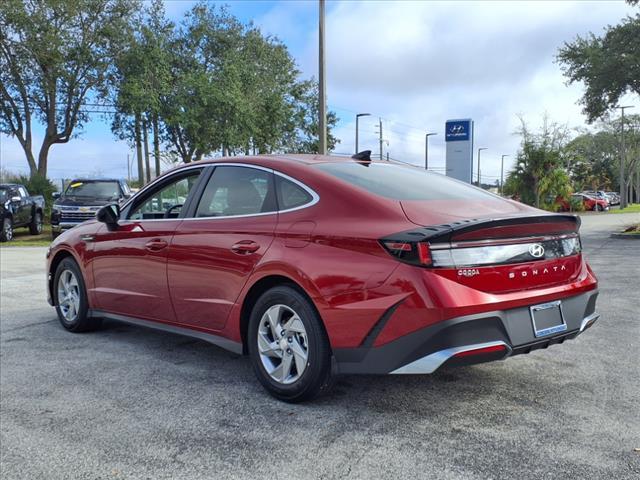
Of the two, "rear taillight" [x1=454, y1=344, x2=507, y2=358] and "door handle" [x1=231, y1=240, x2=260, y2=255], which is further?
"door handle" [x1=231, y1=240, x2=260, y2=255]

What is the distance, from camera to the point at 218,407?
3.74 meters

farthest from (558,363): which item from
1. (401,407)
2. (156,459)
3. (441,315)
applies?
(156,459)

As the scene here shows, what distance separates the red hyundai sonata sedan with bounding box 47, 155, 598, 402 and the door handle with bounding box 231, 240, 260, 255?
0.02 m

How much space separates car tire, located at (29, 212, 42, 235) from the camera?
2173 centimetres

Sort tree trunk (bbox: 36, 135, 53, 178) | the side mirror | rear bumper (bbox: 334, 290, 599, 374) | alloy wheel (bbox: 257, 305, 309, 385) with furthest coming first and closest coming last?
1. tree trunk (bbox: 36, 135, 53, 178)
2. the side mirror
3. alloy wheel (bbox: 257, 305, 309, 385)
4. rear bumper (bbox: 334, 290, 599, 374)

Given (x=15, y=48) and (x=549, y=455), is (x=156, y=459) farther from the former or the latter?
(x=15, y=48)

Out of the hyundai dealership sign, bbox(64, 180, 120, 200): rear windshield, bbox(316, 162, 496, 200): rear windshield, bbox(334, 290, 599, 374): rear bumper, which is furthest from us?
bbox(64, 180, 120, 200): rear windshield

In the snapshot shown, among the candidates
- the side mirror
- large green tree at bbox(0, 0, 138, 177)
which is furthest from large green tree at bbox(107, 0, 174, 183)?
the side mirror

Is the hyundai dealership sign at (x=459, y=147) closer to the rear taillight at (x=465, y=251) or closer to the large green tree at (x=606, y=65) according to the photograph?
the large green tree at (x=606, y=65)

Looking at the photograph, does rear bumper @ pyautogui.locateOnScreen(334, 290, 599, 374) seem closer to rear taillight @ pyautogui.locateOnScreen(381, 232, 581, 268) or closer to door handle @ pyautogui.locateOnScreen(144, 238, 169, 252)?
rear taillight @ pyautogui.locateOnScreen(381, 232, 581, 268)

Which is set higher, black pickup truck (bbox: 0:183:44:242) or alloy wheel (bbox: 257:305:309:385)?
black pickup truck (bbox: 0:183:44:242)

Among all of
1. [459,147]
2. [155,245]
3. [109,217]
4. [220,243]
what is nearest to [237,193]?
[220,243]

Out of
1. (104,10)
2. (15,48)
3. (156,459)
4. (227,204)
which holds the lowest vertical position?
(156,459)

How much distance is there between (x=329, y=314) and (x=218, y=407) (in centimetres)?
97
